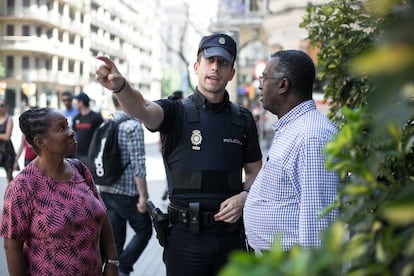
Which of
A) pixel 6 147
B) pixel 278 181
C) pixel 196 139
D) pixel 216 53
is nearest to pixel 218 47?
pixel 216 53

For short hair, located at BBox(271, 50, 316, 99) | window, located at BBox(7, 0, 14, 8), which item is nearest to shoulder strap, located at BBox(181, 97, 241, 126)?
short hair, located at BBox(271, 50, 316, 99)

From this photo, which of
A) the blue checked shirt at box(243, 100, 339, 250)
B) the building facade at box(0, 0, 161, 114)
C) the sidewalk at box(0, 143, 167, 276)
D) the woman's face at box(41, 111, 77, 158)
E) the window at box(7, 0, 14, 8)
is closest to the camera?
the blue checked shirt at box(243, 100, 339, 250)

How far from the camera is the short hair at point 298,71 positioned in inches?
100

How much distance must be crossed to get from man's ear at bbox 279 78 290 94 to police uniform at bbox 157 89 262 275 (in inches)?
27.9

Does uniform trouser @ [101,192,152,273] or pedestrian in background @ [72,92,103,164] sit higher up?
pedestrian in background @ [72,92,103,164]

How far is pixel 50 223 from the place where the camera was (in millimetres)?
2611

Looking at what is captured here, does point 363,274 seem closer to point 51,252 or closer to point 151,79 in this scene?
point 51,252

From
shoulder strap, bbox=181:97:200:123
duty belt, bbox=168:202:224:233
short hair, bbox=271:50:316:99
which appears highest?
short hair, bbox=271:50:316:99

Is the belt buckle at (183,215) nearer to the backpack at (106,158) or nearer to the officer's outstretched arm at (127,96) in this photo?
the officer's outstretched arm at (127,96)

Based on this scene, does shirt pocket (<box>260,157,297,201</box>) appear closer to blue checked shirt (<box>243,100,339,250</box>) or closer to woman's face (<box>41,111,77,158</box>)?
blue checked shirt (<box>243,100,339,250</box>)

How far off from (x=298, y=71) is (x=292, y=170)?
1.83ft

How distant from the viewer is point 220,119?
10.6ft

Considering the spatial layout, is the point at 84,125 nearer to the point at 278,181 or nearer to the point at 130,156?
the point at 130,156

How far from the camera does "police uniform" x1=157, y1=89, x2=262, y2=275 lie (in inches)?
120
